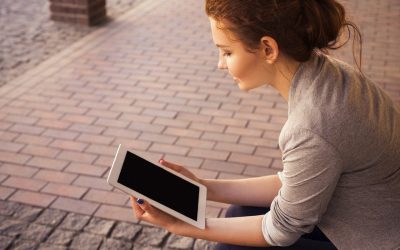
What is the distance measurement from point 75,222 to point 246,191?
1317mm

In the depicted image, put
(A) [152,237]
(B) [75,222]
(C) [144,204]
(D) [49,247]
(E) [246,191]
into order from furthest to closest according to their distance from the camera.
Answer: (B) [75,222], (A) [152,237], (D) [49,247], (E) [246,191], (C) [144,204]

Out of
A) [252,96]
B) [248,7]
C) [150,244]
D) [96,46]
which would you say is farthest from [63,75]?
[248,7]

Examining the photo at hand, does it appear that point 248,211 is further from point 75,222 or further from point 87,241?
point 75,222

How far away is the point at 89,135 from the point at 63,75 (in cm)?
143

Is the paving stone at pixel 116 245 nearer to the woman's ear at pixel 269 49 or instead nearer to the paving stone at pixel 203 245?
the paving stone at pixel 203 245

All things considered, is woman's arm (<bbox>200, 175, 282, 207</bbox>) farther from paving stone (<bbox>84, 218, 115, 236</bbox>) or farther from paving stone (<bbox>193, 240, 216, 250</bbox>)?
paving stone (<bbox>84, 218, 115, 236</bbox>)

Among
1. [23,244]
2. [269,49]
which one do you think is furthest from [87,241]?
[269,49]

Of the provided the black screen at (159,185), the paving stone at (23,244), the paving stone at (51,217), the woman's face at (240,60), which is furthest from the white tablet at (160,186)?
the paving stone at (51,217)

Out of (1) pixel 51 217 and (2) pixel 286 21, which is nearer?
(2) pixel 286 21

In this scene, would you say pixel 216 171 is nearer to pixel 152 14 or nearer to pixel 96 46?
pixel 96 46

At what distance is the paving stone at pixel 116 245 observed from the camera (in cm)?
290

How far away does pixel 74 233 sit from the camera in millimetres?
3016

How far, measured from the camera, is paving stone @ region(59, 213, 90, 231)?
3074 mm

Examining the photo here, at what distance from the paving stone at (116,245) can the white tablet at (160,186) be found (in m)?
1.01
